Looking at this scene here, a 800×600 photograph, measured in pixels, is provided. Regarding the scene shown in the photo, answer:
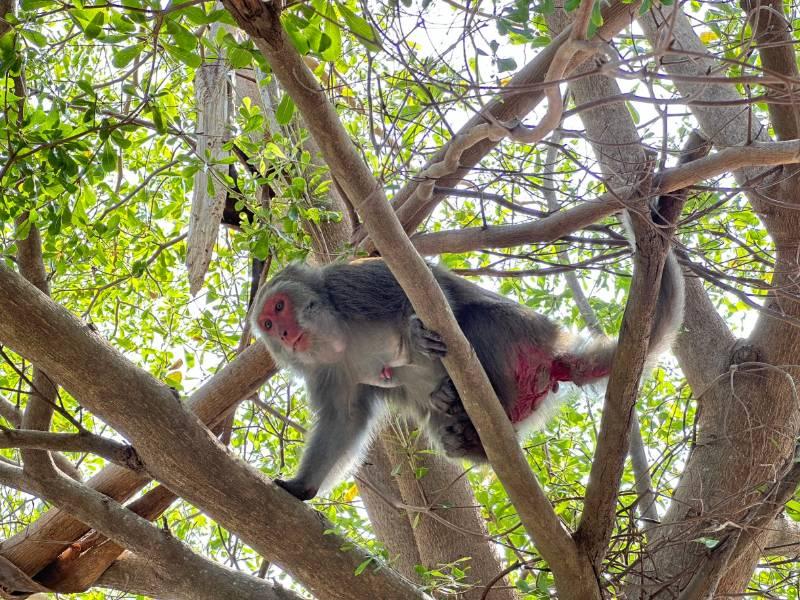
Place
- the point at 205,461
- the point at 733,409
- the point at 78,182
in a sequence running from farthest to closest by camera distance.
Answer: the point at 733,409 < the point at 78,182 < the point at 205,461

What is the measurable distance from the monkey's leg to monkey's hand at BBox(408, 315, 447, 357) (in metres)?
1.17

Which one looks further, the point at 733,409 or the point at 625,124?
the point at 625,124

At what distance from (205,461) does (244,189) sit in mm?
1848

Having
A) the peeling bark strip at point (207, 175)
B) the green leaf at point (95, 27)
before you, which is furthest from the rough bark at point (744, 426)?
the green leaf at point (95, 27)

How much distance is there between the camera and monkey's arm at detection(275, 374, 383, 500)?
15.6 feet

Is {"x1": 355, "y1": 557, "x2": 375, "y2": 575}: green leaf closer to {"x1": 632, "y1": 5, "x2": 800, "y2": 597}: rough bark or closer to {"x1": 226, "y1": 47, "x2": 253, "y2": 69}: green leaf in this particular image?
{"x1": 632, "y1": 5, "x2": 800, "y2": 597}: rough bark

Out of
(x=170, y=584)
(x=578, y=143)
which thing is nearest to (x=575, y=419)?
(x=578, y=143)

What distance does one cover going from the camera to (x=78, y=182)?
4.00 metres

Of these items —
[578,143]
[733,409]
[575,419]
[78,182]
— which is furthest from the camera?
[578,143]

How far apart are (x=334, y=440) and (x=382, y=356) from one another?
0.56m

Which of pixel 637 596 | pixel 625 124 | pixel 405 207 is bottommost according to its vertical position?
pixel 637 596

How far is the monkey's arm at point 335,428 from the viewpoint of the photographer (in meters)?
4.77

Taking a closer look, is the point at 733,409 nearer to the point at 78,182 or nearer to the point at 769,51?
the point at 769,51

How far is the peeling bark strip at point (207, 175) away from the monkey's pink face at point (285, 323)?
46 cm
